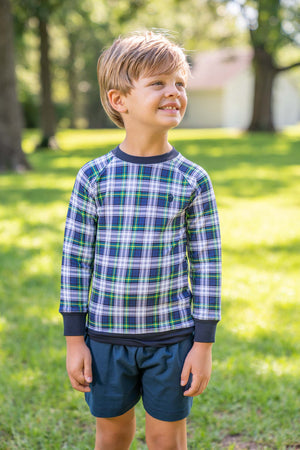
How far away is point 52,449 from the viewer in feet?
8.11

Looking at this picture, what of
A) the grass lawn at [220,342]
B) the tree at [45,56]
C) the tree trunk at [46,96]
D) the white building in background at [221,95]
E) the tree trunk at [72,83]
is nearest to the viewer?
the grass lawn at [220,342]

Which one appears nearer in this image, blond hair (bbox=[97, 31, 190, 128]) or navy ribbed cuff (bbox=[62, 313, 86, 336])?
blond hair (bbox=[97, 31, 190, 128])

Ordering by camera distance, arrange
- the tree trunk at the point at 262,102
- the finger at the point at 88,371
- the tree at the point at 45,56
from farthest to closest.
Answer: the tree trunk at the point at 262,102 → the tree at the point at 45,56 → the finger at the point at 88,371

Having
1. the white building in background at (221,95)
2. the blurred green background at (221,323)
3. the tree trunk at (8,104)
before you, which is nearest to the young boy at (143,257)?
the blurred green background at (221,323)

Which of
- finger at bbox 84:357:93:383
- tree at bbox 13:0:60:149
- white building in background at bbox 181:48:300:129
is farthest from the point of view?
white building in background at bbox 181:48:300:129

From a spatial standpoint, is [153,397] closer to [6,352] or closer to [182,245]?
[182,245]

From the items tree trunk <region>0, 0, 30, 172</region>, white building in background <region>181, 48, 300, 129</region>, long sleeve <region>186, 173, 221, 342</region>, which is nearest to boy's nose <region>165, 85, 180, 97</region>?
long sleeve <region>186, 173, 221, 342</region>

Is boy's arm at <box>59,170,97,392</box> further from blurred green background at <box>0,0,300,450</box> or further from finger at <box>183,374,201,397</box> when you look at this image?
blurred green background at <box>0,0,300,450</box>

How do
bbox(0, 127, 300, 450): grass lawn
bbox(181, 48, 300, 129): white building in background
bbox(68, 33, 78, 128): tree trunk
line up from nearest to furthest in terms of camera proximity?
bbox(0, 127, 300, 450): grass lawn → bbox(68, 33, 78, 128): tree trunk → bbox(181, 48, 300, 129): white building in background

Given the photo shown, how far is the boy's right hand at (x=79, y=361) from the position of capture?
174cm

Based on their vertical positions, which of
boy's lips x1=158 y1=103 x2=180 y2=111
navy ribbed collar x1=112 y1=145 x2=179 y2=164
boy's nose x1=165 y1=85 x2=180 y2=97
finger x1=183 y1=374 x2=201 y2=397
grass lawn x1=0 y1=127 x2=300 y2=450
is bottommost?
grass lawn x1=0 y1=127 x2=300 y2=450

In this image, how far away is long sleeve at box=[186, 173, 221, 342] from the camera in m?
1.72

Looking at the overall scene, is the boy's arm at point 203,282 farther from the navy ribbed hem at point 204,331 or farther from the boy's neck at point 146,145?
the boy's neck at point 146,145

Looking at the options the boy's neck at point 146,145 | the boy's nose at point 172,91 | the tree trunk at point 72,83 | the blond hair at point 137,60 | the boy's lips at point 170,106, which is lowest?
the boy's neck at point 146,145
